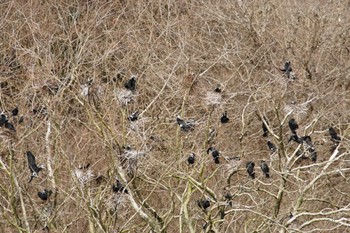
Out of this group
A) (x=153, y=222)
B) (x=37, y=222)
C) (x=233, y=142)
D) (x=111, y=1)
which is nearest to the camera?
(x=153, y=222)

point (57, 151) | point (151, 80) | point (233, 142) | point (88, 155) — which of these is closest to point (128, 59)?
point (151, 80)

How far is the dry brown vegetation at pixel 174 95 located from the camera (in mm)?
6926

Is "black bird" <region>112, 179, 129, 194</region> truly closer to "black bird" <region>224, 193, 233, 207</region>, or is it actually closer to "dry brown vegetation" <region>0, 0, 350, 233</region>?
"dry brown vegetation" <region>0, 0, 350, 233</region>

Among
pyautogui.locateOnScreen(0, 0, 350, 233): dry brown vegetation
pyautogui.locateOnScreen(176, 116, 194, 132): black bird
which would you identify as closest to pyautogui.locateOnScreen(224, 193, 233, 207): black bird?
pyautogui.locateOnScreen(0, 0, 350, 233): dry brown vegetation

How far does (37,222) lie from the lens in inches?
276

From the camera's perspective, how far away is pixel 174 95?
848 cm

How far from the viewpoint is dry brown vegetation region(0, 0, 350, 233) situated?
6926mm

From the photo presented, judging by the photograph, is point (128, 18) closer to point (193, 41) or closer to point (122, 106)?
point (193, 41)

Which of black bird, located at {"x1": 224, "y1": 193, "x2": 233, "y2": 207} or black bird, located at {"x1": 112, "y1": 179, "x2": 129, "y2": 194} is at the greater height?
black bird, located at {"x1": 112, "y1": 179, "x2": 129, "y2": 194}

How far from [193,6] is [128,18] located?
1279mm

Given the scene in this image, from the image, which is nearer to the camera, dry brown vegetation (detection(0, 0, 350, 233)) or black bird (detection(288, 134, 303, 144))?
black bird (detection(288, 134, 303, 144))

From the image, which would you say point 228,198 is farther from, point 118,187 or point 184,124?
point 118,187

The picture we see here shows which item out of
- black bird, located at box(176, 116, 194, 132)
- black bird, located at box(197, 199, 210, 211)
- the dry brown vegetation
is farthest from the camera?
the dry brown vegetation

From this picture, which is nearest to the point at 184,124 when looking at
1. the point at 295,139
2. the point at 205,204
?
the point at 205,204
